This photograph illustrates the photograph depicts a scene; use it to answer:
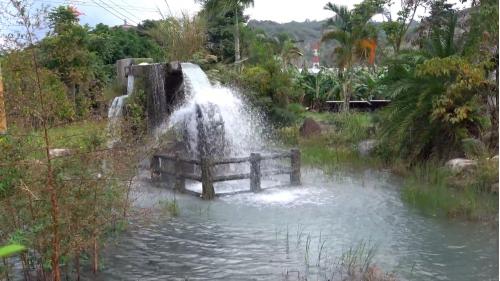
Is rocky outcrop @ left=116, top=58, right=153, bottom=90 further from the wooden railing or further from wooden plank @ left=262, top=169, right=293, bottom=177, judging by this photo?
wooden plank @ left=262, top=169, right=293, bottom=177

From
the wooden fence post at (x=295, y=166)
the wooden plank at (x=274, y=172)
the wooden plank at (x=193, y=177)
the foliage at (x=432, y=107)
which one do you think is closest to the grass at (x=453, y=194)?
the foliage at (x=432, y=107)

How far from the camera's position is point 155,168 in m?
9.92

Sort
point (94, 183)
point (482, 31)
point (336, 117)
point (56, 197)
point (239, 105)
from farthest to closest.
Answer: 1. point (336, 117)
2. point (239, 105)
3. point (482, 31)
4. point (94, 183)
5. point (56, 197)

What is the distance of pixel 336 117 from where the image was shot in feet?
57.8

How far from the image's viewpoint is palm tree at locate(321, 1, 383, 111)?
21062mm

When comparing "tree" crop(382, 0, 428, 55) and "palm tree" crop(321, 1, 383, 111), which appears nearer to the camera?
"palm tree" crop(321, 1, 383, 111)

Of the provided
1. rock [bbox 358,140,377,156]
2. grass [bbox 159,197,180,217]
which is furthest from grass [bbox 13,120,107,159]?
rock [bbox 358,140,377,156]

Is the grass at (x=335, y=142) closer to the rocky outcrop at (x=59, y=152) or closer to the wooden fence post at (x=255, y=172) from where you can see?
the wooden fence post at (x=255, y=172)

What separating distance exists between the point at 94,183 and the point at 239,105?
6.91 m

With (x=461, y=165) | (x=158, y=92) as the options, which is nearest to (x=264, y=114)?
(x=158, y=92)

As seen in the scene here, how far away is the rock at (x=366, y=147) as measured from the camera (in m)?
12.8

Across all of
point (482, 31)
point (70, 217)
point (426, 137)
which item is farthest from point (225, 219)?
point (482, 31)

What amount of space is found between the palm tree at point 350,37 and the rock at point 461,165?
10500 millimetres

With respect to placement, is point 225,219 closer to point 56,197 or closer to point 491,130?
point 56,197
